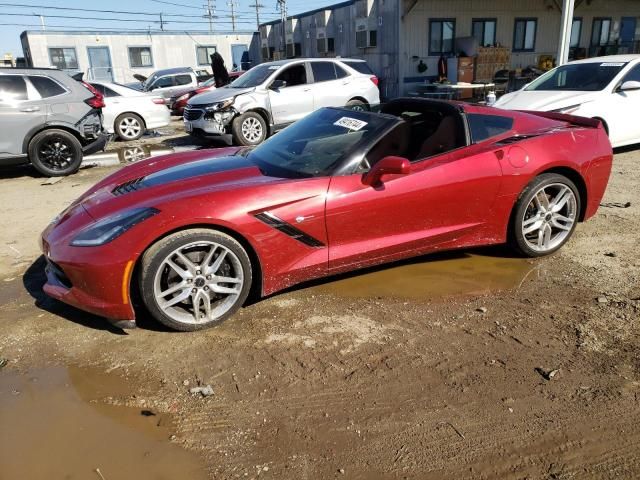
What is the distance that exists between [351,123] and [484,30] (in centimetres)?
2012

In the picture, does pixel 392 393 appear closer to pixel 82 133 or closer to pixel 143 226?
pixel 143 226

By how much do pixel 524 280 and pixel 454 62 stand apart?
17.9m

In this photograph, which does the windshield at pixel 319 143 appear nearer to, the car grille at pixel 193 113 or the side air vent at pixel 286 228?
the side air vent at pixel 286 228

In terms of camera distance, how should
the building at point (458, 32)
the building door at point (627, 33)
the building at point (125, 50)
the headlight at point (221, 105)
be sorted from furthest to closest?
1. the building at point (125, 50)
2. the building door at point (627, 33)
3. the building at point (458, 32)
4. the headlight at point (221, 105)

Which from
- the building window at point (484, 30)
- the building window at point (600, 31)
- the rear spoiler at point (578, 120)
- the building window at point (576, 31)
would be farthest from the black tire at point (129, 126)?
the building window at point (600, 31)

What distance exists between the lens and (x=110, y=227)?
3.31 metres

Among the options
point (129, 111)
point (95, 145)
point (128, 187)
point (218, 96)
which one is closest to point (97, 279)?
point (128, 187)

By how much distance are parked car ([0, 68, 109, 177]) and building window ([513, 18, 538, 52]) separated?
62.6 feet

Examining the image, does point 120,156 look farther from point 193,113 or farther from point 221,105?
point 221,105

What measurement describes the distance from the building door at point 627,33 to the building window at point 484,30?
25.7 ft

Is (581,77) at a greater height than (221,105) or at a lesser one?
greater

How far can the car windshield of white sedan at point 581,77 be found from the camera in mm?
8266

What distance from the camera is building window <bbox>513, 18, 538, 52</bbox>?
22.1 meters

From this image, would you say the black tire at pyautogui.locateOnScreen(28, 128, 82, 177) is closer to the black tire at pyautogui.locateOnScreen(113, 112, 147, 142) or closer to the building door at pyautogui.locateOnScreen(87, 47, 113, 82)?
the black tire at pyautogui.locateOnScreen(113, 112, 147, 142)
